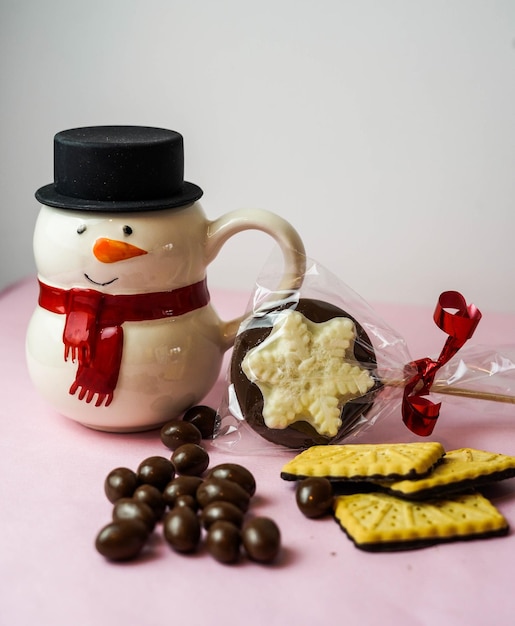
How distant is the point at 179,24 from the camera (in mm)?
1942

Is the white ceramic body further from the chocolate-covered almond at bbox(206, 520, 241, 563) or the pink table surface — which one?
the chocolate-covered almond at bbox(206, 520, 241, 563)

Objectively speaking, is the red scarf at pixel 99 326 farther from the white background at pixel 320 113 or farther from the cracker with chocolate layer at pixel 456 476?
the white background at pixel 320 113

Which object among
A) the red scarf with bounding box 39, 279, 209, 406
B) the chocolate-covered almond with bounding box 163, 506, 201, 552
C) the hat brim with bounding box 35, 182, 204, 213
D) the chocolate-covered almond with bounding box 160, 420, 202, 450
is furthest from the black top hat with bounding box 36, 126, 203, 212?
the chocolate-covered almond with bounding box 163, 506, 201, 552

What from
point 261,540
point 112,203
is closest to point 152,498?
point 261,540

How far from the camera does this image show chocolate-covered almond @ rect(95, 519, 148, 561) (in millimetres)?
980

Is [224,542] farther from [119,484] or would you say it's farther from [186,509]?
[119,484]

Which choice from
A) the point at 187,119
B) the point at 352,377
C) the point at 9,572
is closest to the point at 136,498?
the point at 9,572

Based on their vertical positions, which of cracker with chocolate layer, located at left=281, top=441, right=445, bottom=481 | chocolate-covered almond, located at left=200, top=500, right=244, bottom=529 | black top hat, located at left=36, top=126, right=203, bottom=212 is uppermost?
black top hat, located at left=36, top=126, right=203, bottom=212

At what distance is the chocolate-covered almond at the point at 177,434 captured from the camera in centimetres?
121

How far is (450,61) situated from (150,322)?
985 mm

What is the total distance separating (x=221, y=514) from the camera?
1017 mm

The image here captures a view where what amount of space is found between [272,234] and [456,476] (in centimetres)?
39

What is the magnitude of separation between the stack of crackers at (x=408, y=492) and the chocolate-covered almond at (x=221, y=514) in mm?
109

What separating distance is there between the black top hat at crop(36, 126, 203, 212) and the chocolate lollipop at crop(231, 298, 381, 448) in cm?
20
